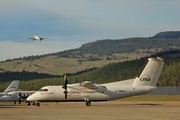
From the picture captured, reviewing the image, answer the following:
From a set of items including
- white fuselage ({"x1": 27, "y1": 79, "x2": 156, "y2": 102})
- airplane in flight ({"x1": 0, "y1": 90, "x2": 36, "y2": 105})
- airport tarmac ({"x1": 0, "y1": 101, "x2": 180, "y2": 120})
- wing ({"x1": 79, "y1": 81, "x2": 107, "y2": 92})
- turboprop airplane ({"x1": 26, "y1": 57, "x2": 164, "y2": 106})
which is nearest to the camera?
airport tarmac ({"x1": 0, "y1": 101, "x2": 180, "y2": 120})

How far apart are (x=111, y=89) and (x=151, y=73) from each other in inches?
266

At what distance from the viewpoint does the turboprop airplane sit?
66.4 m

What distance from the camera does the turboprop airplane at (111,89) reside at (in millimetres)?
66375

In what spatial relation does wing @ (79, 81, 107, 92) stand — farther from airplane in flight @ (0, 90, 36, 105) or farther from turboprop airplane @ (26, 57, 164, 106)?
airplane in flight @ (0, 90, 36, 105)

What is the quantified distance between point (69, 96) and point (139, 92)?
11.2 meters

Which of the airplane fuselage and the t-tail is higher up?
the t-tail

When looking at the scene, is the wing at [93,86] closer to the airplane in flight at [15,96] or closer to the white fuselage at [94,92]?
the white fuselage at [94,92]

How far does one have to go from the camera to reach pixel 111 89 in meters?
67.1

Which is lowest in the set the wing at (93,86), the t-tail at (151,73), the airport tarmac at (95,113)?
the airport tarmac at (95,113)

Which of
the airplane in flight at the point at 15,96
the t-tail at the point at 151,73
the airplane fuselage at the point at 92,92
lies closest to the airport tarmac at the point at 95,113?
the airplane fuselage at the point at 92,92

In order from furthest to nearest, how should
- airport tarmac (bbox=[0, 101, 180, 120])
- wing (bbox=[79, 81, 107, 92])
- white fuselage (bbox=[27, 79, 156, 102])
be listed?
wing (bbox=[79, 81, 107, 92]), white fuselage (bbox=[27, 79, 156, 102]), airport tarmac (bbox=[0, 101, 180, 120])

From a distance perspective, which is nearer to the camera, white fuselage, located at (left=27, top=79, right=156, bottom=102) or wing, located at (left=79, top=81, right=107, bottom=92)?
white fuselage, located at (left=27, top=79, right=156, bottom=102)

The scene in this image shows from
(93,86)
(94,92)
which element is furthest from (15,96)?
(93,86)

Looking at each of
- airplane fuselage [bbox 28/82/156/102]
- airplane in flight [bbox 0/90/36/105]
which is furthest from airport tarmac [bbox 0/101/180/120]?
airplane in flight [bbox 0/90/36/105]
